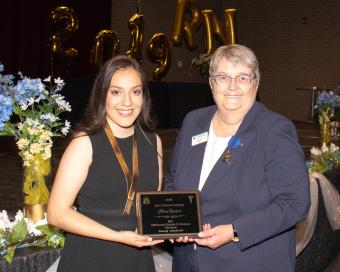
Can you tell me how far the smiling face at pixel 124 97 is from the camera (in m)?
1.89

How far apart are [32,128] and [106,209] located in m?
0.84

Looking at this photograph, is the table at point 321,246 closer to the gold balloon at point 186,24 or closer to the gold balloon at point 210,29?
the gold balloon at point 210,29

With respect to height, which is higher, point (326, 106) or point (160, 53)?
point (160, 53)

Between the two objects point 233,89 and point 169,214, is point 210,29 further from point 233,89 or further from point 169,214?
point 169,214

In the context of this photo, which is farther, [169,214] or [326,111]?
[326,111]

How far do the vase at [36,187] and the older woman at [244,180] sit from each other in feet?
2.76

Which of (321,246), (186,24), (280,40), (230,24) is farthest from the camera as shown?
(280,40)

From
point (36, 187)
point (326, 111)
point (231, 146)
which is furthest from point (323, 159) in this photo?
point (231, 146)

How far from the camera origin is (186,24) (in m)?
13.2

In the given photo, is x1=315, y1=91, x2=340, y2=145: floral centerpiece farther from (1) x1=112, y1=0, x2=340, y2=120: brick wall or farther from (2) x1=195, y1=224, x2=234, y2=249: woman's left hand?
(1) x1=112, y1=0, x2=340, y2=120: brick wall

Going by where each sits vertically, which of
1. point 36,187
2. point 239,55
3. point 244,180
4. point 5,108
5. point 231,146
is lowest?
point 36,187

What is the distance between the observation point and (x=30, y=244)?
2.39m

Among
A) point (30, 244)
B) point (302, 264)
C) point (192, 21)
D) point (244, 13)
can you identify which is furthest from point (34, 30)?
point (30, 244)

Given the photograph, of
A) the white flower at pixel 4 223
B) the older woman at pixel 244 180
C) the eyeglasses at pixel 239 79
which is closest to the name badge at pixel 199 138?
the older woman at pixel 244 180
